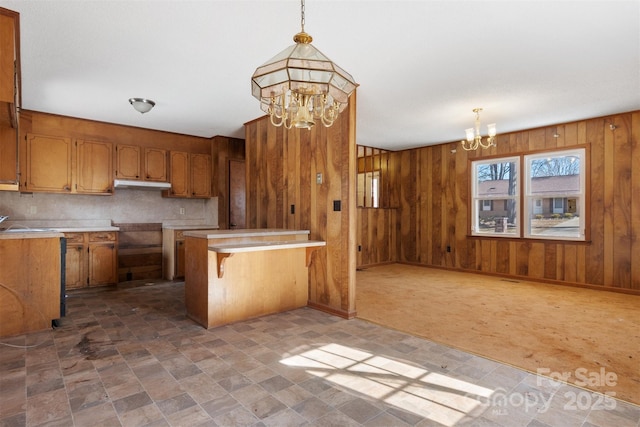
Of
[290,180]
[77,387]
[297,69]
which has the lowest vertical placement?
[77,387]

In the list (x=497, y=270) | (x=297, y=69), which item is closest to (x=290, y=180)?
(x=297, y=69)

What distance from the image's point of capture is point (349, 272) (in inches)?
141

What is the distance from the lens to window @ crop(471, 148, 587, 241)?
520 cm

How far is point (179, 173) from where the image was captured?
18.9ft

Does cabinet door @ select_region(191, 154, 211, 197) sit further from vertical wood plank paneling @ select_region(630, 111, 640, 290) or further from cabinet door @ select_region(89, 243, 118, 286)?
vertical wood plank paneling @ select_region(630, 111, 640, 290)

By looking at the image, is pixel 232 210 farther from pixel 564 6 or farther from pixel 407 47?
pixel 564 6

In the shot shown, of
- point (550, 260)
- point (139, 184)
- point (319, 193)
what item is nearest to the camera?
point (319, 193)

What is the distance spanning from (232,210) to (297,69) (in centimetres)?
463

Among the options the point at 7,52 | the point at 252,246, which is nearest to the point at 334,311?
the point at 252,246

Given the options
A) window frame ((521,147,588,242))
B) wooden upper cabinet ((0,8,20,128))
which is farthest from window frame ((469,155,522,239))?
wooden upper cabinet ((0,8,20,128))

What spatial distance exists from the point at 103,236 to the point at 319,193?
3272 mm

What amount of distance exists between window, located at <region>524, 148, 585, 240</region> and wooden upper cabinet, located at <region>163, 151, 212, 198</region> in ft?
18.2

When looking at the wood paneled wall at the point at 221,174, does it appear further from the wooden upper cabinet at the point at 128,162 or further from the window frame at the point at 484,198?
the window frame at the point at 484,198

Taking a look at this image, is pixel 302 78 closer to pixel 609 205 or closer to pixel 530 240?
pixel 609 205
